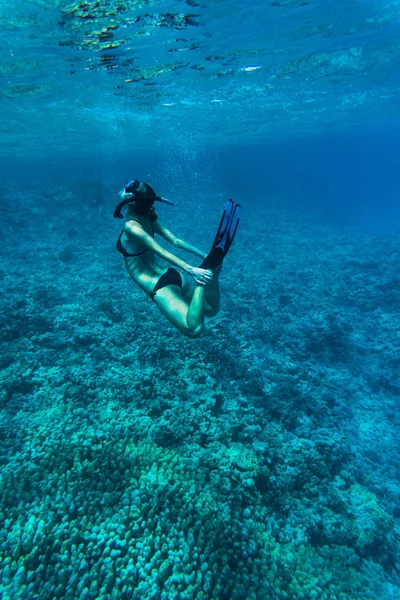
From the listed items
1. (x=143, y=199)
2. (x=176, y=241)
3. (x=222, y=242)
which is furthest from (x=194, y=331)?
(x=143, y=199)

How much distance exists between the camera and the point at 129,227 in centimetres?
447

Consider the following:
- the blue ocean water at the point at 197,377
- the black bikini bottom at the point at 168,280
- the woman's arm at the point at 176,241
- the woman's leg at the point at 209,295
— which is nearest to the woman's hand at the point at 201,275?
the woman's leg at the point at 209,295

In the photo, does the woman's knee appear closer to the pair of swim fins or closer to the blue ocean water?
the pair of swim fins

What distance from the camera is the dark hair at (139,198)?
4512mm

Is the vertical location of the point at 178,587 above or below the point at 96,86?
below

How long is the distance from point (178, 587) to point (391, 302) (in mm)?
14179

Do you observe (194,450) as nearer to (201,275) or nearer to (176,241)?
(201,275)

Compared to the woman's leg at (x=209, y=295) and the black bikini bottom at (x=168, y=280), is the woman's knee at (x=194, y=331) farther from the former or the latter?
the black bikini bottom at (x=168, y=280)

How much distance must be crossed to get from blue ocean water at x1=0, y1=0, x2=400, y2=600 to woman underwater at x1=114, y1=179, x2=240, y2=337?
3011mm

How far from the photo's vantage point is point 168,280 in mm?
4934

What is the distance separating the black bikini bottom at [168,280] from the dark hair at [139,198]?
1.03m

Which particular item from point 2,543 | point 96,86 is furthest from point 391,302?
point 96,86

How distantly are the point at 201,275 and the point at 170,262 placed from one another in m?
0.47

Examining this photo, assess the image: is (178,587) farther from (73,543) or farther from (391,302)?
(391,302)
